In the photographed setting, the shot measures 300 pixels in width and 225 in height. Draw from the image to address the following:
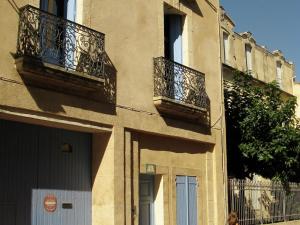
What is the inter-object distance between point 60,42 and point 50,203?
3.15m

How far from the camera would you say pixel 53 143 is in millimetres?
10352

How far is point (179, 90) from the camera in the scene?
12.8 m

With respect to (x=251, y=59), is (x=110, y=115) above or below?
below

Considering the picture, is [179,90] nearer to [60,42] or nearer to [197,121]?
[197,121]

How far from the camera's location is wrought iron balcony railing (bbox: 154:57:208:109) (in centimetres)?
1223

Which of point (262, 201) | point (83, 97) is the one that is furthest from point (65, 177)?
point (262, 201)

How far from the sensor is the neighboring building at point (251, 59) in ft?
76.3

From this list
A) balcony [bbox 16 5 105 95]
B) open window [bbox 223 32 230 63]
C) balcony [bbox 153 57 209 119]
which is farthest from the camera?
open window [bbox 223 32 230 63]

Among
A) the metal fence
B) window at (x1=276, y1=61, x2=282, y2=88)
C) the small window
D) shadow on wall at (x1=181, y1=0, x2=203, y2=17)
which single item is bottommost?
the metal fence

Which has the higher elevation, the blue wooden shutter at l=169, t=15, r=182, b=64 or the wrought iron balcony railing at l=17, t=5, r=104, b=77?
the blue wooden shutter at l=169, t=15, r=182, b=64

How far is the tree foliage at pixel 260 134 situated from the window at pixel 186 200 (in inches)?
117

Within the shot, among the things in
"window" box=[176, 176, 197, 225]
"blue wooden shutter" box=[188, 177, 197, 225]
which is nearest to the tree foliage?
"blue wooden shutter" box=[188, 177, 197, 225]

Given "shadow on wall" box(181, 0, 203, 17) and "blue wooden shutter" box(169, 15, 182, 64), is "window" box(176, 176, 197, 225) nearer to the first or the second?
"blue wooden shutter" box(169, 15, 182, 64)

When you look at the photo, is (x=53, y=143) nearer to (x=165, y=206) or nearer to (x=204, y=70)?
(x=165, y=206)
